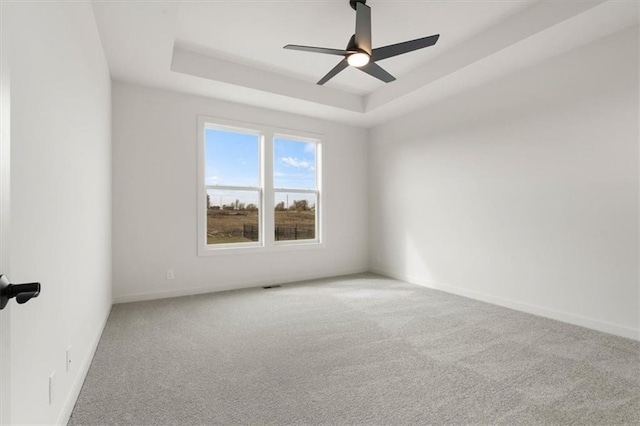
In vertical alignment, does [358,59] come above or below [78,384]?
above

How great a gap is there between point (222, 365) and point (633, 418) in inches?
96.3

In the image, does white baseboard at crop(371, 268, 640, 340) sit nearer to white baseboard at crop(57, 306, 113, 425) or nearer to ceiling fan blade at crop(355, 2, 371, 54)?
ceiling fan blade at crop(355, 2, 371, 54)

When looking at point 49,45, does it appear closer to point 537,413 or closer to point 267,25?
point 267,25

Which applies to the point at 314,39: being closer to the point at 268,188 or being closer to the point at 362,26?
the point at 362,26

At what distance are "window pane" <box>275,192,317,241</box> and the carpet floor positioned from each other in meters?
1.71

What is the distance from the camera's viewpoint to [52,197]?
1484 mm

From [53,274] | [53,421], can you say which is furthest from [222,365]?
[53,274]

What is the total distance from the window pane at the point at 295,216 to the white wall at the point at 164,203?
0.37 meters

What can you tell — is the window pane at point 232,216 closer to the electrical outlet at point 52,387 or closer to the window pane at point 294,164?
the window pane at point 294,164

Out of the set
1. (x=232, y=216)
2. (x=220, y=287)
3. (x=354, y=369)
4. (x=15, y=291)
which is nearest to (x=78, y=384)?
(x=15, y=291)

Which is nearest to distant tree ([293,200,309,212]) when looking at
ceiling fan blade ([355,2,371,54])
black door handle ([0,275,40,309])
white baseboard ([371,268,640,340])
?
white baseboard ([371,268,640,340])

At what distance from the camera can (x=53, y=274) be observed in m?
1.49

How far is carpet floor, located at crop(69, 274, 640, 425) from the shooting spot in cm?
170

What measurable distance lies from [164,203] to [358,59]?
9.44 ft
